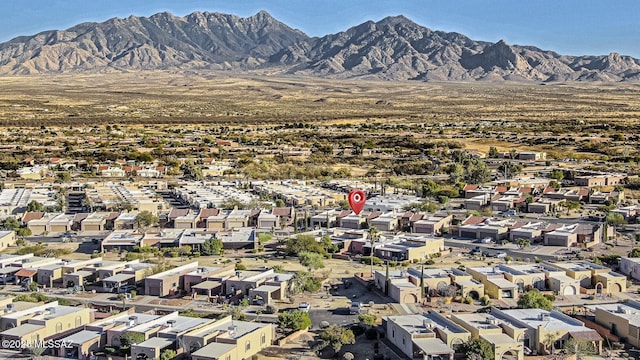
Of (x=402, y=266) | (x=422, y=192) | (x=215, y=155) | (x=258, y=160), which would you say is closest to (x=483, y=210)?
(x=422, y=192)

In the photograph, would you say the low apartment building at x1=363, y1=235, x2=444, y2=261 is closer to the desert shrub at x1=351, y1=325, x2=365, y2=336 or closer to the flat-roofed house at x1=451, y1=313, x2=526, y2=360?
the desert shrub at x1=351, y1=325, x2=365, y2=336

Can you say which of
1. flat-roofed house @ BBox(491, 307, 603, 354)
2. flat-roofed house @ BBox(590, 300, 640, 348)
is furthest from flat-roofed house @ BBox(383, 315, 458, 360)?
flat-roofed house @ BBox(590, 300, 640, 348)

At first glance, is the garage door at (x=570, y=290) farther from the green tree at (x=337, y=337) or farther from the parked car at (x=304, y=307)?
the green tree at (x=337, y=337)

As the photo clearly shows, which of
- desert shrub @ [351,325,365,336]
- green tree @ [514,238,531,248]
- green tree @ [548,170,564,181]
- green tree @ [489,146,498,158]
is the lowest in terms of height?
desert shrub @ [351,325,365,336]

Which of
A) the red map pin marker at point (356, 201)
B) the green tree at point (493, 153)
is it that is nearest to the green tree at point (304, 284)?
the red map pin marker at point (356, 201)

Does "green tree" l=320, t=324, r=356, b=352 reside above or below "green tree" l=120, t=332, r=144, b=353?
below

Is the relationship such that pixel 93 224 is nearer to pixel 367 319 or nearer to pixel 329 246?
pixel 329 246

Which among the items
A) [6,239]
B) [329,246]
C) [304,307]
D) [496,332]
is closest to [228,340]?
[304,307]
